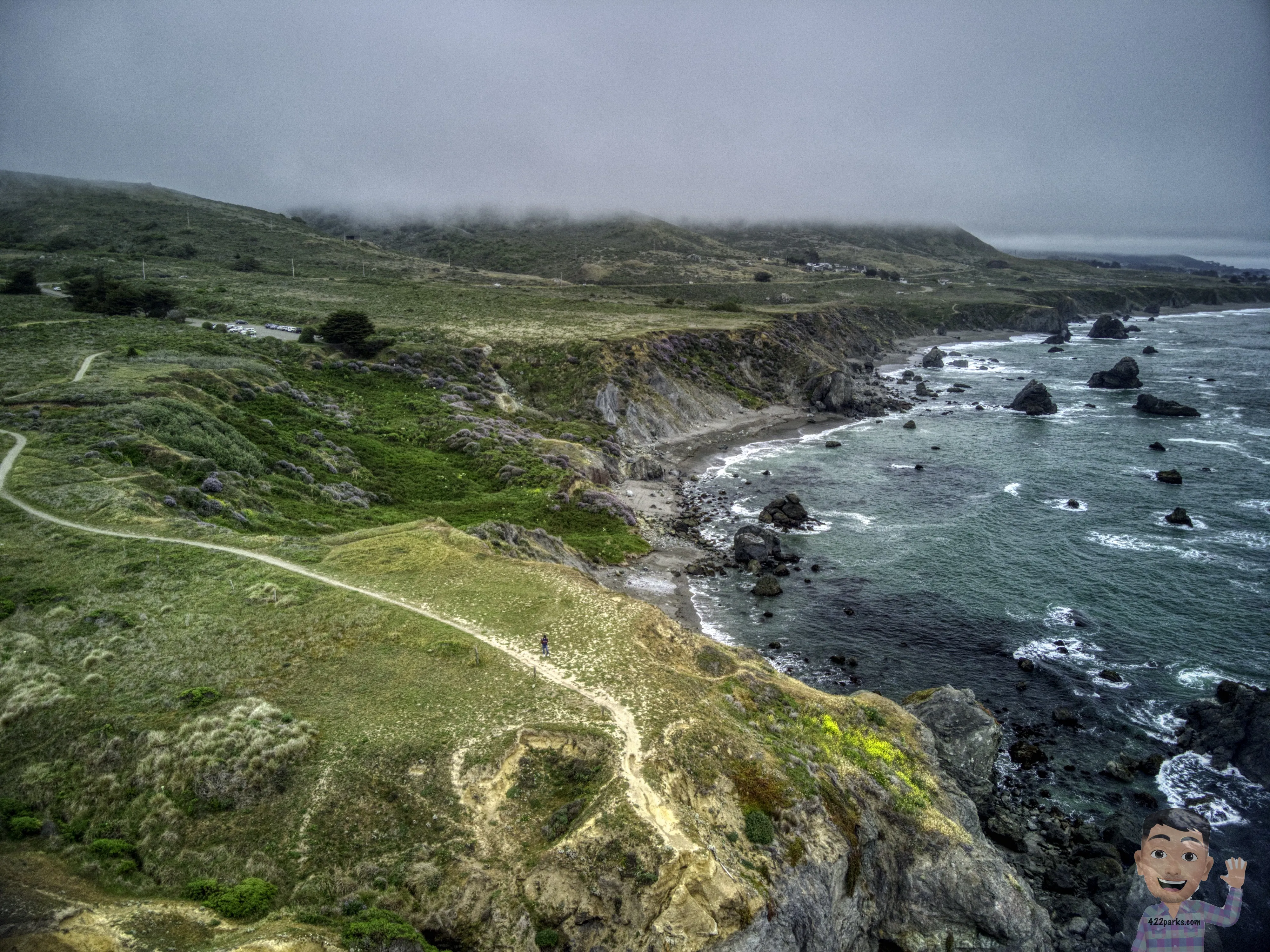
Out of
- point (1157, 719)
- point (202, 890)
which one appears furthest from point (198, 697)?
point (1157, 719)

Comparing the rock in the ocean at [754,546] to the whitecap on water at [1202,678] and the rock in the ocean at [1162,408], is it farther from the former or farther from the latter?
the rock in the ocean at [1162,408]

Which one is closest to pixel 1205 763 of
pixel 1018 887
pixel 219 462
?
pixel 1018 887

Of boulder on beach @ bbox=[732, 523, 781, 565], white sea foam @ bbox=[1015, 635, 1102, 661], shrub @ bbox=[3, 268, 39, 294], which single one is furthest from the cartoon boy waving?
shrub @ bbox=[3, 268, 39, 294]

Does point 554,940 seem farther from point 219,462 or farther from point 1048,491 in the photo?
point 1048,491

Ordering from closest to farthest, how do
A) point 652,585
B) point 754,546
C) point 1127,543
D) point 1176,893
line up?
point 1176,893
point 652,585
point 754,546
point 1127,543

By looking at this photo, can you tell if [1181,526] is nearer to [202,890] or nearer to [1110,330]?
[202,890]

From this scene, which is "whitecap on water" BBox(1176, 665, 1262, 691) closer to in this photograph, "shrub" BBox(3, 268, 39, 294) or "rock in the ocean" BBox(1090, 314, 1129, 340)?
"shrub" BBox(3, 268, 39, 294)

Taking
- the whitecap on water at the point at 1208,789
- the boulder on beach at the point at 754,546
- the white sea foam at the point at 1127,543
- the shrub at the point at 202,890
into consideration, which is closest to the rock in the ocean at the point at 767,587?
the boulder on beach at the point at 754,546
